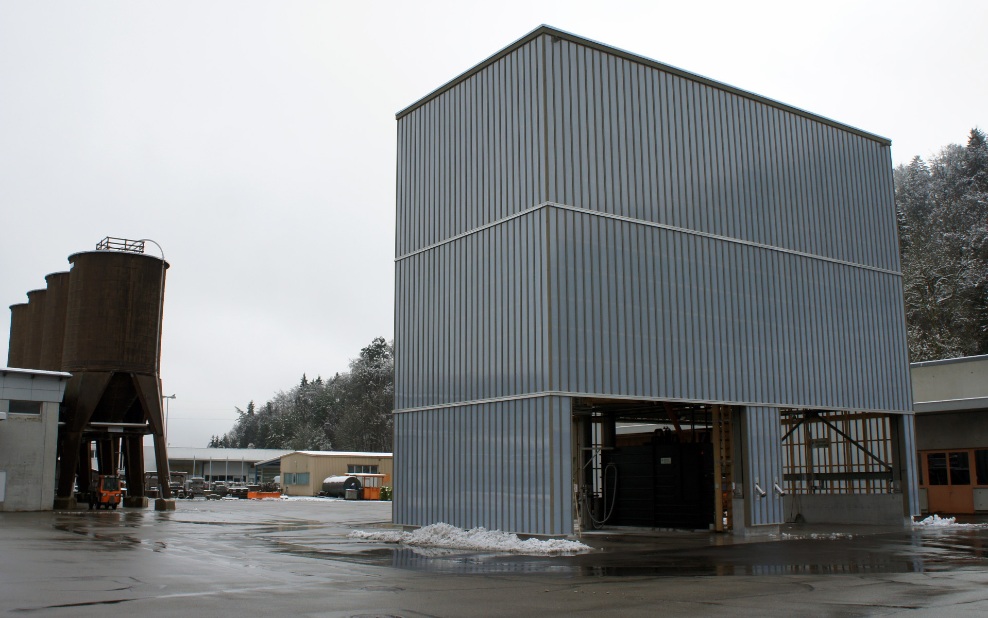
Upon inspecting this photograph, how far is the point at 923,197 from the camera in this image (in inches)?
3233

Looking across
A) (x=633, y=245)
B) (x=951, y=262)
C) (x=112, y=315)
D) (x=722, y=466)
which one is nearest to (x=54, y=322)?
(x=112, y=315)

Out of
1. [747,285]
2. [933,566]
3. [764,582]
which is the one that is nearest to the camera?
[764,582]

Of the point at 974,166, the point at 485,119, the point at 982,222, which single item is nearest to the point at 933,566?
the point at 485,119

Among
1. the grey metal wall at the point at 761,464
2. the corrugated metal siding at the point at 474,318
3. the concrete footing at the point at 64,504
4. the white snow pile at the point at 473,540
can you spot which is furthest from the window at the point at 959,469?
the concrete footing at the point at 64,504

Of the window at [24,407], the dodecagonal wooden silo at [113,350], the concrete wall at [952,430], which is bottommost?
the concrete wall at [952,430]

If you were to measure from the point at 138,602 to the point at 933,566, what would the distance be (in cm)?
1372

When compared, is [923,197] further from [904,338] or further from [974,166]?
[904,338]

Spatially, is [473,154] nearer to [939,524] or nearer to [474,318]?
[474,318]

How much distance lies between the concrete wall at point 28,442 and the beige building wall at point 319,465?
3955 cm

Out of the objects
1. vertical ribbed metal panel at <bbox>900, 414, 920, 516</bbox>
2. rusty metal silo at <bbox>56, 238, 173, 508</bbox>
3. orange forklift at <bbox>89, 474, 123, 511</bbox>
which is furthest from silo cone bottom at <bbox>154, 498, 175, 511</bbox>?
vertical ribbed metal panel at <bbox>900, 414, 920, 516</bbox>

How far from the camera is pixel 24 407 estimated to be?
1666 inches

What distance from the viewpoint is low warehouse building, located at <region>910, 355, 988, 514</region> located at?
34.8 metres

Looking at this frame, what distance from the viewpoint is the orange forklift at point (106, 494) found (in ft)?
146

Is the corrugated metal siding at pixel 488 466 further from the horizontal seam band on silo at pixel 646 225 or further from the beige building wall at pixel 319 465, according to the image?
the beige building wall at pixel 319 465
